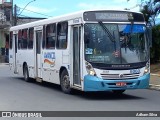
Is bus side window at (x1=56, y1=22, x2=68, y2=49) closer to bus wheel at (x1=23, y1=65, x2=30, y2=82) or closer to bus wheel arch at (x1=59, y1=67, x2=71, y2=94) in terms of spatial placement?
bus wheel arch at (x1=59, y1=67, x2=71, y2=94)

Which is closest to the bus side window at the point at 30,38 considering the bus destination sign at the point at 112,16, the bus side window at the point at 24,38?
the bus side window at the point at 24,38

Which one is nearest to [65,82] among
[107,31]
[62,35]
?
[62,35]

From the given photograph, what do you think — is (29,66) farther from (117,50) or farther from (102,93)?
(117,50)

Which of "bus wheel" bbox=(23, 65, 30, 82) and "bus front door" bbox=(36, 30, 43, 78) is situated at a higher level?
"bus front door" bbox=(36, 30, 43, 78)

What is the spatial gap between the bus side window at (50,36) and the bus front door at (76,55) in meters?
2.34

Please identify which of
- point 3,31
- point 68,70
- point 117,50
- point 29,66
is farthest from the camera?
point 3,31

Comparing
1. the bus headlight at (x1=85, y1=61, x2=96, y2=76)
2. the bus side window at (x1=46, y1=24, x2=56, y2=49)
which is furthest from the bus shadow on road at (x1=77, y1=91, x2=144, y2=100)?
the bus side window at (x1=46, y1=24, x2=56, y2=49)

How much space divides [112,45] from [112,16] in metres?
1.10

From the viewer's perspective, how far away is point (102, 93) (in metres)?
16.6

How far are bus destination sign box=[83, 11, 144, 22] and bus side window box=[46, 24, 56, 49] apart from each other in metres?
3.19

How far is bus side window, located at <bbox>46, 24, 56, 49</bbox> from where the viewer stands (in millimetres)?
17266

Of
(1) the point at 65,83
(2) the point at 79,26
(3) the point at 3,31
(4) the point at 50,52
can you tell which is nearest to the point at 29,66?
(4) the point at 50,52

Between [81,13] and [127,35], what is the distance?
1783 millimetres

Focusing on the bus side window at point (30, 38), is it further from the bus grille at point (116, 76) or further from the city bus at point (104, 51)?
the bus grille at point (116, 76)
